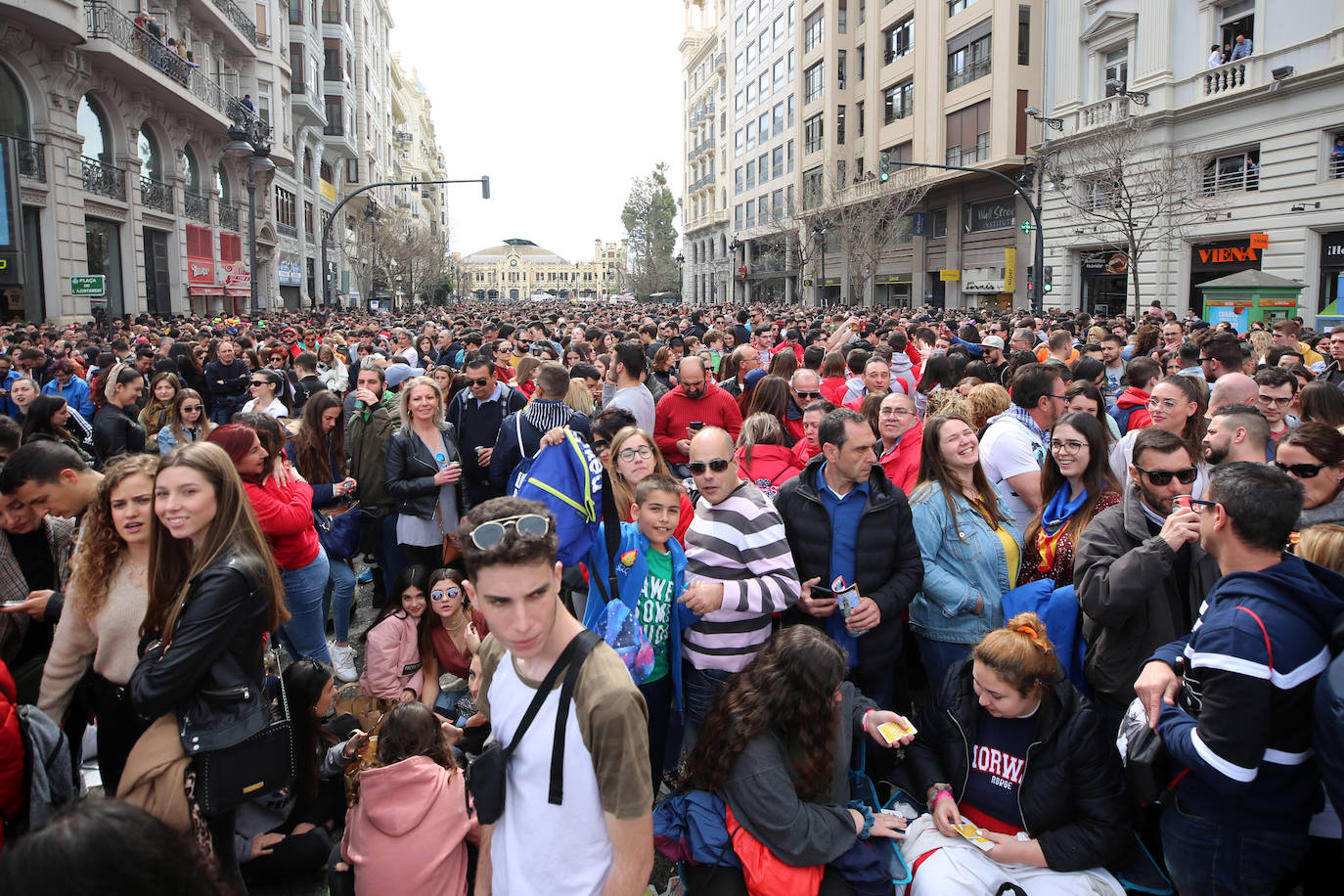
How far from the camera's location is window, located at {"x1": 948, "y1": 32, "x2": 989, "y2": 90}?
32031mm

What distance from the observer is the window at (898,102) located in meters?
38.2

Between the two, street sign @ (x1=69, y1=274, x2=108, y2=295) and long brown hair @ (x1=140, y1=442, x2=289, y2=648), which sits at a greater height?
street sign @ (x1=69, y1=274, x2=108, y2=295)

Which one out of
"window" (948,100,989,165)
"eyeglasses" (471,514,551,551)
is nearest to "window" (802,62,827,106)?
"window" (948,100,989,165)

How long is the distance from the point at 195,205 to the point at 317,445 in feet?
89.9

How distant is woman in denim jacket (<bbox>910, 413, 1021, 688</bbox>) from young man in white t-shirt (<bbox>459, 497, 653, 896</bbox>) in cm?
240

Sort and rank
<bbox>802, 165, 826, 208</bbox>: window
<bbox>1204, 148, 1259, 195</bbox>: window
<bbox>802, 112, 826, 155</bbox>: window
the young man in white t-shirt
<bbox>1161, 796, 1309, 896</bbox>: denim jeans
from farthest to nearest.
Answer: <bbox>802, 112, 826, 155</bbox>: window → <bbox>802, 165, 826, 208</bbox>: window → <bbox>1204, 148, 1259, 195</bbox>: window → <bbox>1161, 796, 1309, 896</bbox>: denim jeans → the young man in white t-shirt

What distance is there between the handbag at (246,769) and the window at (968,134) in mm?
34498

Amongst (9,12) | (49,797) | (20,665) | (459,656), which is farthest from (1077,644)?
A: (9,12)

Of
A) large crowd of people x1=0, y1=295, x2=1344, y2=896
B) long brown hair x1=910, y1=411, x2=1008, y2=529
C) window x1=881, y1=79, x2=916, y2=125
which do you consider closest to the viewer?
large crowd of people x1=0, y1=295, x2=1344, y2=896

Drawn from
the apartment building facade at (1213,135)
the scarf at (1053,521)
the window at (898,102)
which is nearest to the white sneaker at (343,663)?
the scarf at (1053,521)

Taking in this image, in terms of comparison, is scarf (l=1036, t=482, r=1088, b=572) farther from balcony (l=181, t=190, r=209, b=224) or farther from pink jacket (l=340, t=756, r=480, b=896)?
balcony (l=181, t=190, r=209, b=224)

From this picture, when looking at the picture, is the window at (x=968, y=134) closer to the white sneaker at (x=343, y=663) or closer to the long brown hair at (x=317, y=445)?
the long brown hair at (x=317, y=445)

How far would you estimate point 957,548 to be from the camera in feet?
13.4

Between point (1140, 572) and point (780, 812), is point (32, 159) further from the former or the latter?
point (1140, 572)
